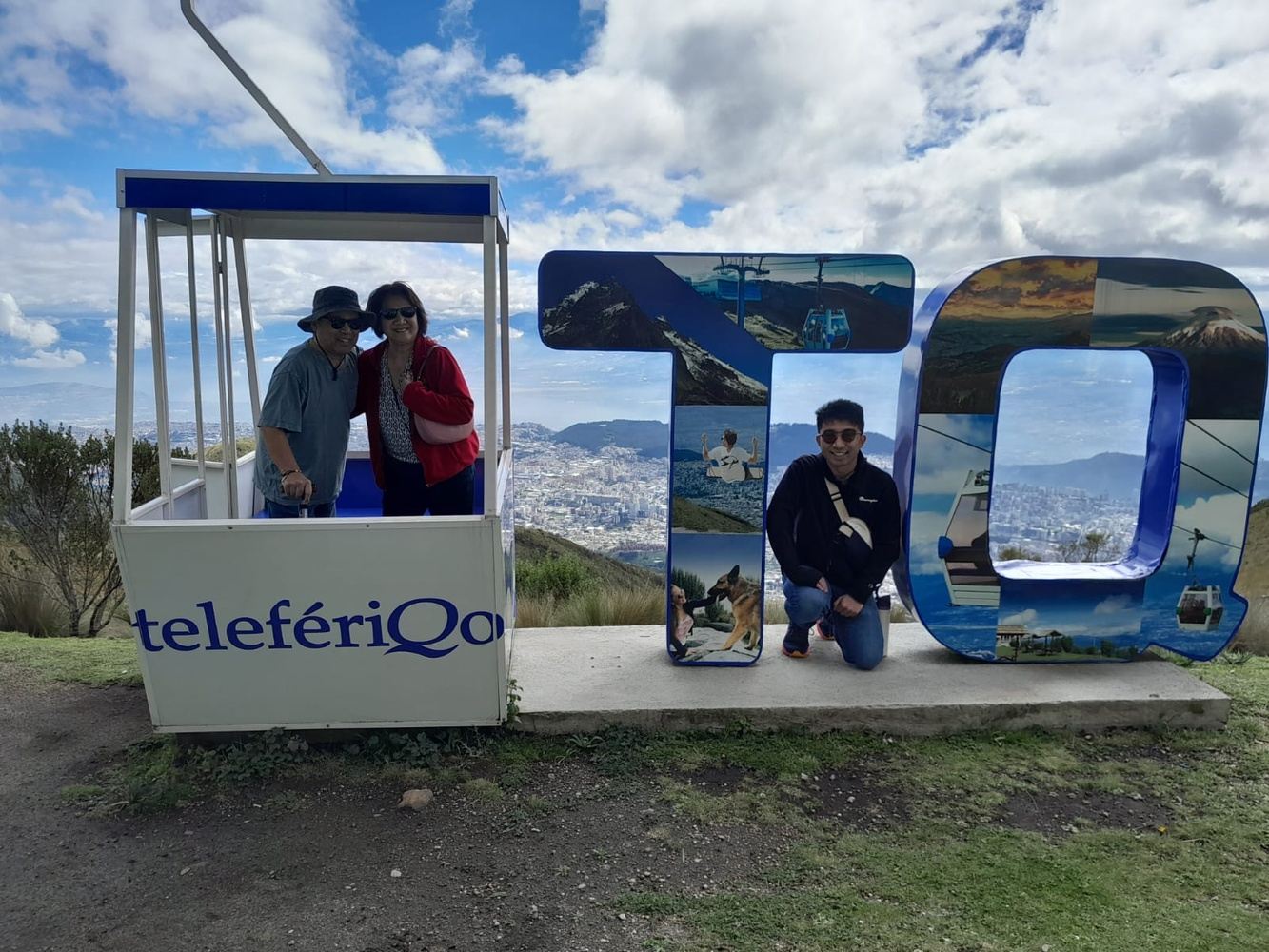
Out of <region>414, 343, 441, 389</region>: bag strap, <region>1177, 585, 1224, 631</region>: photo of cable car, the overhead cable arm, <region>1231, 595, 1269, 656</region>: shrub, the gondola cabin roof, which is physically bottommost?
<region>1231, 595, 1269, 656</region>: shrub

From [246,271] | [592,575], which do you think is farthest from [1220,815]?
[246,271]

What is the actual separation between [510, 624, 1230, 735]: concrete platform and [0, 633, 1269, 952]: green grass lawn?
87 millimetres

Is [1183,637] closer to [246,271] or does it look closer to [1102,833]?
[1102,833]

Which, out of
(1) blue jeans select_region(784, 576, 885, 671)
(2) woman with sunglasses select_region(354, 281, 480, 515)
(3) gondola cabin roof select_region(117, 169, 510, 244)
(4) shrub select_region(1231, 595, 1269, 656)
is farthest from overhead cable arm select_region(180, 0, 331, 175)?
(4) shrub select_region(1231, 595, 1269, 656)

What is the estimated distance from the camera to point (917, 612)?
4.64 metres

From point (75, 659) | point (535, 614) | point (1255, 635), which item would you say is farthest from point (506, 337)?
point (1255, 635)

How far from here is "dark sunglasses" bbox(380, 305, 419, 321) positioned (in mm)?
3711

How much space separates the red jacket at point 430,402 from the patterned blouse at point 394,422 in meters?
0.03

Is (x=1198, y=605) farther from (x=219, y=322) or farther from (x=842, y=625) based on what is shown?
(x=219, y=322)

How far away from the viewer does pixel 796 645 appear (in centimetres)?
479

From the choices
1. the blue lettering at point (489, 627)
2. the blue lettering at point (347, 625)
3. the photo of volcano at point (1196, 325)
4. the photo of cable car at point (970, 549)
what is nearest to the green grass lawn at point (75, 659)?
the blue lettering at point (347, 625)

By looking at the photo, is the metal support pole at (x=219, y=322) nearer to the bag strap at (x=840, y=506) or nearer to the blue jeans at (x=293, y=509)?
the blue jeans at (x=293, y=509)

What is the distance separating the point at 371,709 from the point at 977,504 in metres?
3.36

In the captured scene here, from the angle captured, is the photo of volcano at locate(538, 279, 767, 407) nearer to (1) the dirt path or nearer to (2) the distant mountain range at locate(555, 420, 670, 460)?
(2) the distant mountain range at locate(555, 420, 670, 460)
